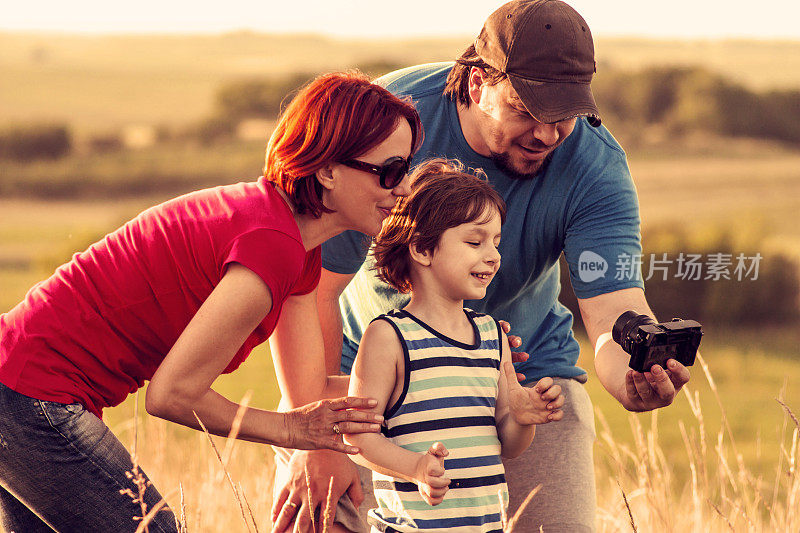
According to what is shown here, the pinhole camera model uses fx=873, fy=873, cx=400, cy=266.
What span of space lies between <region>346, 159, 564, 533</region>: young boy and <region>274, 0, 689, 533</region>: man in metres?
0.48

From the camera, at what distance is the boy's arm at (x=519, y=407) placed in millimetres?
2102

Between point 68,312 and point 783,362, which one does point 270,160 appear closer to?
point 68,312

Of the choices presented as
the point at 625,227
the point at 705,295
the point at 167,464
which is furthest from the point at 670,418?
the point at 625,227

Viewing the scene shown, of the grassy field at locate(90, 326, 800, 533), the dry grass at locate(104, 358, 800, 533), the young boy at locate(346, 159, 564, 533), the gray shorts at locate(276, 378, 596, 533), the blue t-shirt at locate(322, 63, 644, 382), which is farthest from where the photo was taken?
the gray shorts at locate(276, 378, 596, 533)

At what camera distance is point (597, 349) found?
282 cm

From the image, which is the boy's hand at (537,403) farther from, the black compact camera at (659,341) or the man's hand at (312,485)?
the man's hand at (312,485)

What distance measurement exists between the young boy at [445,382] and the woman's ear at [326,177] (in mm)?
276

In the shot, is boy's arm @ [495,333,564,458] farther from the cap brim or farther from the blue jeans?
the blue jeans

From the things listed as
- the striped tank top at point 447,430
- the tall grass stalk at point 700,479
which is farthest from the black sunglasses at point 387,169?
the tall grass stalk at point 700,479

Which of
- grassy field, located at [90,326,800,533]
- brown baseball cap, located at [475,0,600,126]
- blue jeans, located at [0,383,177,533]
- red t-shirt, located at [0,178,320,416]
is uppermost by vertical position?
brown baseball cap, located at [475,0,600,126]

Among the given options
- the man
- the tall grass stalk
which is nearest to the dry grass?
the tall grass stalk

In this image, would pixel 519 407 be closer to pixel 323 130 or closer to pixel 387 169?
pixel 387 169

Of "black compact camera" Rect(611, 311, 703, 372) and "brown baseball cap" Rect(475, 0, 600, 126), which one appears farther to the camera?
"brown baseball cap" Rect(475, 0, 600, 126)

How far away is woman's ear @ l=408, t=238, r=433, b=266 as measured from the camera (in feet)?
7.78
